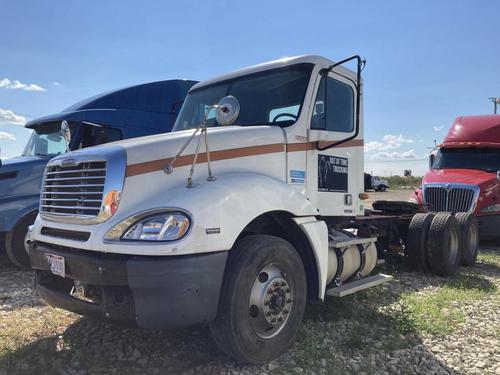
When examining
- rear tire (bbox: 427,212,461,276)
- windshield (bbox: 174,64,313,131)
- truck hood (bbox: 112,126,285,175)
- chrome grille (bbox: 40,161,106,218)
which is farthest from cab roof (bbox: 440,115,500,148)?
chrome grille (bbox: 40,161,106,218)

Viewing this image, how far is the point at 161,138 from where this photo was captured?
3.75 meters

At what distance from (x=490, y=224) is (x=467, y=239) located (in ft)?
8.59

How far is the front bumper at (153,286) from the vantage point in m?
2.97

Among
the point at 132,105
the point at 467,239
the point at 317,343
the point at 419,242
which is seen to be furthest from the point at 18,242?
the point at 467,239

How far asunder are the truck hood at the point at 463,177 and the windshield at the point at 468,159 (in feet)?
0.75

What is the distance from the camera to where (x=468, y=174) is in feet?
34.1

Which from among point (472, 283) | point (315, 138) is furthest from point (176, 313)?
point (472, 283)

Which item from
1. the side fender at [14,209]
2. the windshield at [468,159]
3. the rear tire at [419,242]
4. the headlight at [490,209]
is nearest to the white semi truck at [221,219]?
the rear tire at [419,242]

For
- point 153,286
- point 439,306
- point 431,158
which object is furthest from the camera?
point 431,158

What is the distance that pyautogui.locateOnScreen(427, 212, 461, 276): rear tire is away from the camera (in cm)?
696

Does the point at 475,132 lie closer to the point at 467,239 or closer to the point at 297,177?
the point at 467,239

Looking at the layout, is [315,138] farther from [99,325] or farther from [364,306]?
[99,325]

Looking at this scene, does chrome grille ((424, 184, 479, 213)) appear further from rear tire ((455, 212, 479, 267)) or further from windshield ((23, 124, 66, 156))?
windshield ((23, 124, 66, 156))

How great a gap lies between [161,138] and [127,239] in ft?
3.32
